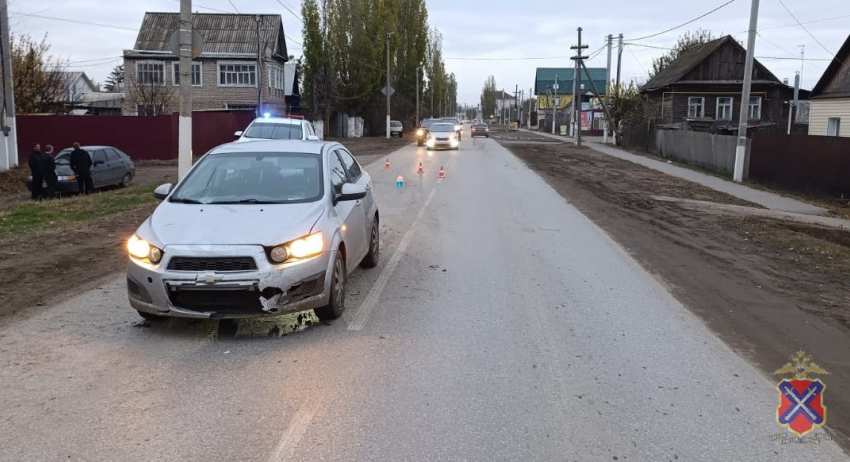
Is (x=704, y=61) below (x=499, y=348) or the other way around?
the other way around

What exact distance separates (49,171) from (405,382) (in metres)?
15.3

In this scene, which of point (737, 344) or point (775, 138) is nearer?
point (737, 344)

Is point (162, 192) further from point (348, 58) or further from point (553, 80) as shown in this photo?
point (553, 80)

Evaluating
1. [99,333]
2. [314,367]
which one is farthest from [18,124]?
[314,367]

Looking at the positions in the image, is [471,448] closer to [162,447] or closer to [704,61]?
[162,447]

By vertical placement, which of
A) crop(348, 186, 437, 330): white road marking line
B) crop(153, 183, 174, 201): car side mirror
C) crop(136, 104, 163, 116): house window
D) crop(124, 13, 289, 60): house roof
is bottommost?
crop(348, 186, 437, 330): white road marking line

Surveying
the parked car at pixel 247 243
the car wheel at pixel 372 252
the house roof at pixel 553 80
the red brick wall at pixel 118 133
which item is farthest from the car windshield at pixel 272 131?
the house roof at pixel 553 80

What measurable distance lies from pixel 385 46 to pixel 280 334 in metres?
54.7

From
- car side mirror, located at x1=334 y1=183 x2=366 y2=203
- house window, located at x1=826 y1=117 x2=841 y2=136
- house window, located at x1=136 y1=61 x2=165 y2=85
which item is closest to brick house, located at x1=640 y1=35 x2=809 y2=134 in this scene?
house window, located at x1=826 y1=117 x2=841 y2=136

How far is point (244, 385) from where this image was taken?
15.6 feet

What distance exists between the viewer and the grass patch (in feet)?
39.0

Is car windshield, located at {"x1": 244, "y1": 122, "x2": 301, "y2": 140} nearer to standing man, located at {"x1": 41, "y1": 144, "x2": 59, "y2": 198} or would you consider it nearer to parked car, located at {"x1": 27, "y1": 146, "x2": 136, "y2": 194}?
parked car, located at {"x1": 27, "y1": 146, "x2": 136, "y2": 194}

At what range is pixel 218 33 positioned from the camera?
4934 centimetres

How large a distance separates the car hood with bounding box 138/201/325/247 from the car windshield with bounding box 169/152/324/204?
222mm
